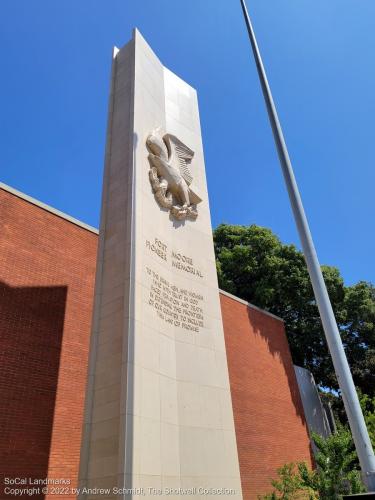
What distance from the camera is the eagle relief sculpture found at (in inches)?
408

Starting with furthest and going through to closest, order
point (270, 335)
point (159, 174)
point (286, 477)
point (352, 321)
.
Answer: point (352, 321) < point (270, 335) < point (286, 477) < point (159, 174)

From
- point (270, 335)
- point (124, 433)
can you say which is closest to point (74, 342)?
point (124, 433)

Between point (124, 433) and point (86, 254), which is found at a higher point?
point (86, 254)

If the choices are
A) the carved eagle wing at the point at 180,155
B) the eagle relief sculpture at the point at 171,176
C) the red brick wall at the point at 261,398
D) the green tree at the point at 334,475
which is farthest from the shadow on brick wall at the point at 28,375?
the red brick wall at the point at 261,398

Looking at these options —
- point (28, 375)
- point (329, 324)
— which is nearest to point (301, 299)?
point (28, 375)

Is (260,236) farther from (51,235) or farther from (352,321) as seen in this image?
(51,235)

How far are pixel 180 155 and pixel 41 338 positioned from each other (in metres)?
6.64

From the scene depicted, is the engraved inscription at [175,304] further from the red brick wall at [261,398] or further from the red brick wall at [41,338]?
the red brick wall at [261,398]

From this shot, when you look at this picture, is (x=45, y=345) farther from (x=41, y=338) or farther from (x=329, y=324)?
(x=329, y=324)

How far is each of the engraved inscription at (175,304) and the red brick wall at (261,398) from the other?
357 inches

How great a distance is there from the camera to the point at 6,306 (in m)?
11.1

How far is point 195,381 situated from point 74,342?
5272mm

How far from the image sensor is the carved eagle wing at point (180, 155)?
1146 cm

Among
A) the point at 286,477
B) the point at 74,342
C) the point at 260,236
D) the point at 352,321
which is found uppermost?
the point at 260,236
